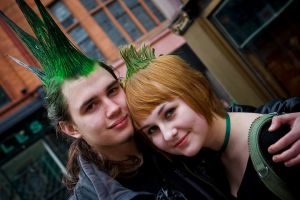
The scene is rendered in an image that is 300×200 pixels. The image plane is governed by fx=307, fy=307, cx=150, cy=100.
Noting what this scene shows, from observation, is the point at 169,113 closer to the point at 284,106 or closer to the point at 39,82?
the point at 284,106

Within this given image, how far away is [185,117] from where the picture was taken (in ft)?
6.73

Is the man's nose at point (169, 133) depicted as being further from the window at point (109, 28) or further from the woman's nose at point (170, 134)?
the window at point (109, 28)

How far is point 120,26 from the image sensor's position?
10.0 m

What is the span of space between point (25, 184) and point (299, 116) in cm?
754

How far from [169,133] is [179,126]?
8 cm

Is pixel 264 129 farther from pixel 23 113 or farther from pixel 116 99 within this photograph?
pixel 23 113

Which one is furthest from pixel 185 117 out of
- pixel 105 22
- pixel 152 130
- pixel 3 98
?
pixel 105 22

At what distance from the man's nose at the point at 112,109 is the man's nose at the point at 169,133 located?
15.6 inches

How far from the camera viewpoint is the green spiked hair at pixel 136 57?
2.33 metres

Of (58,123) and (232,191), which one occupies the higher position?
(58,123)

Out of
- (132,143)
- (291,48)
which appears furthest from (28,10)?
(291,48)

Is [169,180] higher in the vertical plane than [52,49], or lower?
lower

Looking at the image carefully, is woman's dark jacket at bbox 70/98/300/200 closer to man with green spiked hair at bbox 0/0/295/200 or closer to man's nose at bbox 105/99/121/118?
man with green spiked hair at bbox 0/0/295/200

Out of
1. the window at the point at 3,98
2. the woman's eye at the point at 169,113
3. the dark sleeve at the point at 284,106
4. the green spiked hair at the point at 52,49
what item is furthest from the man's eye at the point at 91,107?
the window at the point at 3,98
